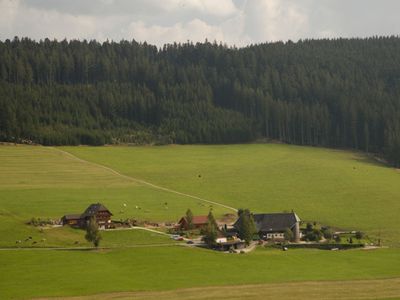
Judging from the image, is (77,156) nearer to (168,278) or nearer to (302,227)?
(302,227)

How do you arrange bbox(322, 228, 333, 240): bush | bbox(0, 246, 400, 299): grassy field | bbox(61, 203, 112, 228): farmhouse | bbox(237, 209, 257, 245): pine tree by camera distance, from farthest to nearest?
bbox(61, 203, 112, 228): farmhouse → bbox(322, 228, 333, 240): bush → bbox(237, 209, 257, 245): pine tree → bbox(0, 246, 400, 299): grassy field

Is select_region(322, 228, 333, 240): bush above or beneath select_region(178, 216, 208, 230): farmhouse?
beneath

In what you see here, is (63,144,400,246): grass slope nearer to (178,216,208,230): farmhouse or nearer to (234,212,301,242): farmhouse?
(234,212,301,242): farmhouse

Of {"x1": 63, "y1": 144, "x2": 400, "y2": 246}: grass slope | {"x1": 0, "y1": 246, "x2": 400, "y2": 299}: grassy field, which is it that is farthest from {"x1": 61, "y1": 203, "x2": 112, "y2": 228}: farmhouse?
{"x1": 63, "y1": 144, "x2": 400, "y2": 246}: grass slope

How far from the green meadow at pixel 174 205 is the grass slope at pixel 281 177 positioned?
0.64 feet

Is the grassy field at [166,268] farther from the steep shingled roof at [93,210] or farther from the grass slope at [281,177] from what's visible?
the steep shingled roof at [93,210]

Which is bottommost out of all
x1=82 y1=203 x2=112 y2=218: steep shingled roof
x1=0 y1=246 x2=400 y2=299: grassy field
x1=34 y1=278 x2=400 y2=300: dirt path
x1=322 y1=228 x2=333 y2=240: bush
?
x1=34 y1=278 x2=400 y2=300: dirt path

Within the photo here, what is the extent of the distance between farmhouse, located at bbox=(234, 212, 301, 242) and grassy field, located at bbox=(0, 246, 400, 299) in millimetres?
9529

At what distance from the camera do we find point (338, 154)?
183750mm

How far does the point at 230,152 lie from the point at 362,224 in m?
72.7

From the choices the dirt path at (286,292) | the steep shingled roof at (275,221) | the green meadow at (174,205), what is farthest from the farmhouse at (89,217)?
the dirt path at (286,292)

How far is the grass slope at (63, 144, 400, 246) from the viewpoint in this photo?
12131 centimetres

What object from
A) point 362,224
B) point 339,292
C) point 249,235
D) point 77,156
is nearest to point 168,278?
point 339,292

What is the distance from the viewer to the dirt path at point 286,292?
67062mm
